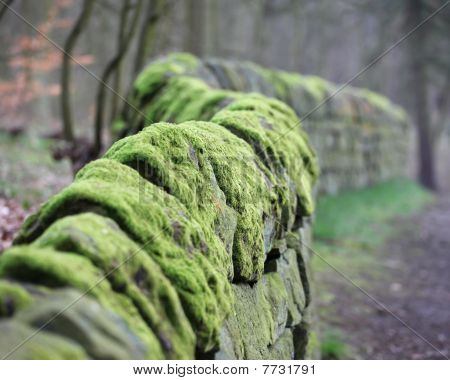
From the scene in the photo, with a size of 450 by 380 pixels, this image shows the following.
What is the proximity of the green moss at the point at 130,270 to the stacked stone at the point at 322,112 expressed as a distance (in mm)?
3032

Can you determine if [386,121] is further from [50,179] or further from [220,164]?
[220,164]

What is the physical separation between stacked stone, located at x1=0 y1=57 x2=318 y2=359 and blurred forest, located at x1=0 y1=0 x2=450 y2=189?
2826mm

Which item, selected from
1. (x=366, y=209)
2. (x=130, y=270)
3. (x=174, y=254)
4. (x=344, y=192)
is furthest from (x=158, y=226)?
(x=344, y=192)

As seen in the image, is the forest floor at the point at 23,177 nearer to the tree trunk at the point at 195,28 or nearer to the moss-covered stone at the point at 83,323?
the moss-covered stone at the point at 83,323

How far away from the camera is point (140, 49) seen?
27.4ft

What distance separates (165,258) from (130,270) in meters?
0.21

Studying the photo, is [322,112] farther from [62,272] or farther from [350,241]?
[62,272]

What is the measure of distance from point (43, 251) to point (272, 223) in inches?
65.6

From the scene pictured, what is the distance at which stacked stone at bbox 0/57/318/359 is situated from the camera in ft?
4.18

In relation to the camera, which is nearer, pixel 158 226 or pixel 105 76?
pixel 158 226

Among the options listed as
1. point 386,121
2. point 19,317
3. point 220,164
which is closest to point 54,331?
point 19,317

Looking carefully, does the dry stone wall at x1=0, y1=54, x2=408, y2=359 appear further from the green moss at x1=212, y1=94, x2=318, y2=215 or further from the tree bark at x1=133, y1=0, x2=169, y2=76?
the tree bark at x1=133, y1=0, x2=169, y2=76

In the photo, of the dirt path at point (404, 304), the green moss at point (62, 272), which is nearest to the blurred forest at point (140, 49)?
the dirt path at point (404, 304)

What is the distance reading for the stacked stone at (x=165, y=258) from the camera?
1273mm
